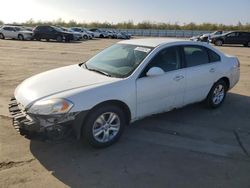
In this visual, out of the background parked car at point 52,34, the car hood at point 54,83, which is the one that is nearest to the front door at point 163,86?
the car hood at point 54,83

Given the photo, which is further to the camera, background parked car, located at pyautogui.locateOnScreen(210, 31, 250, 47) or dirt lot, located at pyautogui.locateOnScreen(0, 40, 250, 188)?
background parked car, located at pyautogui.locateOnScreen(210, 31, 250, 47)

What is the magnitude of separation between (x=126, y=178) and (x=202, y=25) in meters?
80.5

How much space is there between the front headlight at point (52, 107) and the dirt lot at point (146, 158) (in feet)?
1.89

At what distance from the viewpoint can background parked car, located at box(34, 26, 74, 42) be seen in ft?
113

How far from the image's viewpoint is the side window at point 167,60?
573cm

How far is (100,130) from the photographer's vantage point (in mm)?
4996

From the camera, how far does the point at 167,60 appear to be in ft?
19.6

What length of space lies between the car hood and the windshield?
230 millimetres

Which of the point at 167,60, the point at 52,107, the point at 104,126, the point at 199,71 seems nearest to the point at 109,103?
the point at 104,126

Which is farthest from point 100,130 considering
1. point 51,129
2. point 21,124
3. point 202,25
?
point 202,25

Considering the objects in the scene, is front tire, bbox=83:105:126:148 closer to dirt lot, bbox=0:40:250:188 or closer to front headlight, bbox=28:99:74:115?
dirt lot, bbox=0:40:250:188

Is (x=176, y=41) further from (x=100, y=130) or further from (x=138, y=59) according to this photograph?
(x=100, y=130)

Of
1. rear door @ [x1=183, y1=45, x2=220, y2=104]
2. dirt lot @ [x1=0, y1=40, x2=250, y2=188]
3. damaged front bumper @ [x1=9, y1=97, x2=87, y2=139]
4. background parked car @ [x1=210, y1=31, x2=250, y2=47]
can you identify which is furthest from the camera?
background parked car @ [x1=210, y1=31, x2=250, y2=47]

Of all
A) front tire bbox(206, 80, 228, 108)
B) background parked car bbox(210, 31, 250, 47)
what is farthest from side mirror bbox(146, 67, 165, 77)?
background parked car bbox(210, 31, 250, 47)
